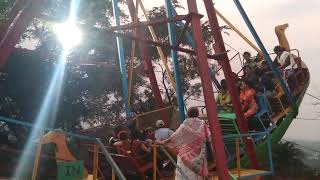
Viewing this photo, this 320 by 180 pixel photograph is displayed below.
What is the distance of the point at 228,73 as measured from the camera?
27.9 feet

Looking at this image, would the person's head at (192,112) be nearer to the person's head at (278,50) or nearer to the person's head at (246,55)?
the person's head at (278,50)

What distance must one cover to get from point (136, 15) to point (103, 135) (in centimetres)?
313

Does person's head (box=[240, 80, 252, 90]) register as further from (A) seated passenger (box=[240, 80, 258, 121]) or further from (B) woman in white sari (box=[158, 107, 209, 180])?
(B) woman in white sari (box=[158, 107, 209, 180])

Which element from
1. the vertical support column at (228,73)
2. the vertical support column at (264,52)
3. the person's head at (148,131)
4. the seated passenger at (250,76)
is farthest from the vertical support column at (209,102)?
the seated passenger at (250,76)

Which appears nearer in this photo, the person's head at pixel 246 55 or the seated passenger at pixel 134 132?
the seated passenger at pixel 134 132

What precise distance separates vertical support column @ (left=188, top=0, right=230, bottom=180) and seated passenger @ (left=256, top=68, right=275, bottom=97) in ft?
15.5

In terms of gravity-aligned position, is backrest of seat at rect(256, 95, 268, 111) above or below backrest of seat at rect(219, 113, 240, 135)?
above

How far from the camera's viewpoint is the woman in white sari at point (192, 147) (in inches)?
264

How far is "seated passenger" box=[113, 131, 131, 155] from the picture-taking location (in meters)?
7.62

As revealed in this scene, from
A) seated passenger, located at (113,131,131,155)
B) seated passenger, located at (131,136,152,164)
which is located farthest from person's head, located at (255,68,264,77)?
seated passenger, located at (113,131,131,155)

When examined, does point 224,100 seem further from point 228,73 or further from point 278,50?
point 228,73

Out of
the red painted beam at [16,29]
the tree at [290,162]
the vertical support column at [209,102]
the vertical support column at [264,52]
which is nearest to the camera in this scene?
the red painted beam at [16,29]

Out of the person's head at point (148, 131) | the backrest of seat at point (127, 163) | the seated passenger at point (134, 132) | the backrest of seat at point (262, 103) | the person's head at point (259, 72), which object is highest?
the person's head at point (259, 72)

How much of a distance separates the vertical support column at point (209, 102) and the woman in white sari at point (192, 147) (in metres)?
0.31
